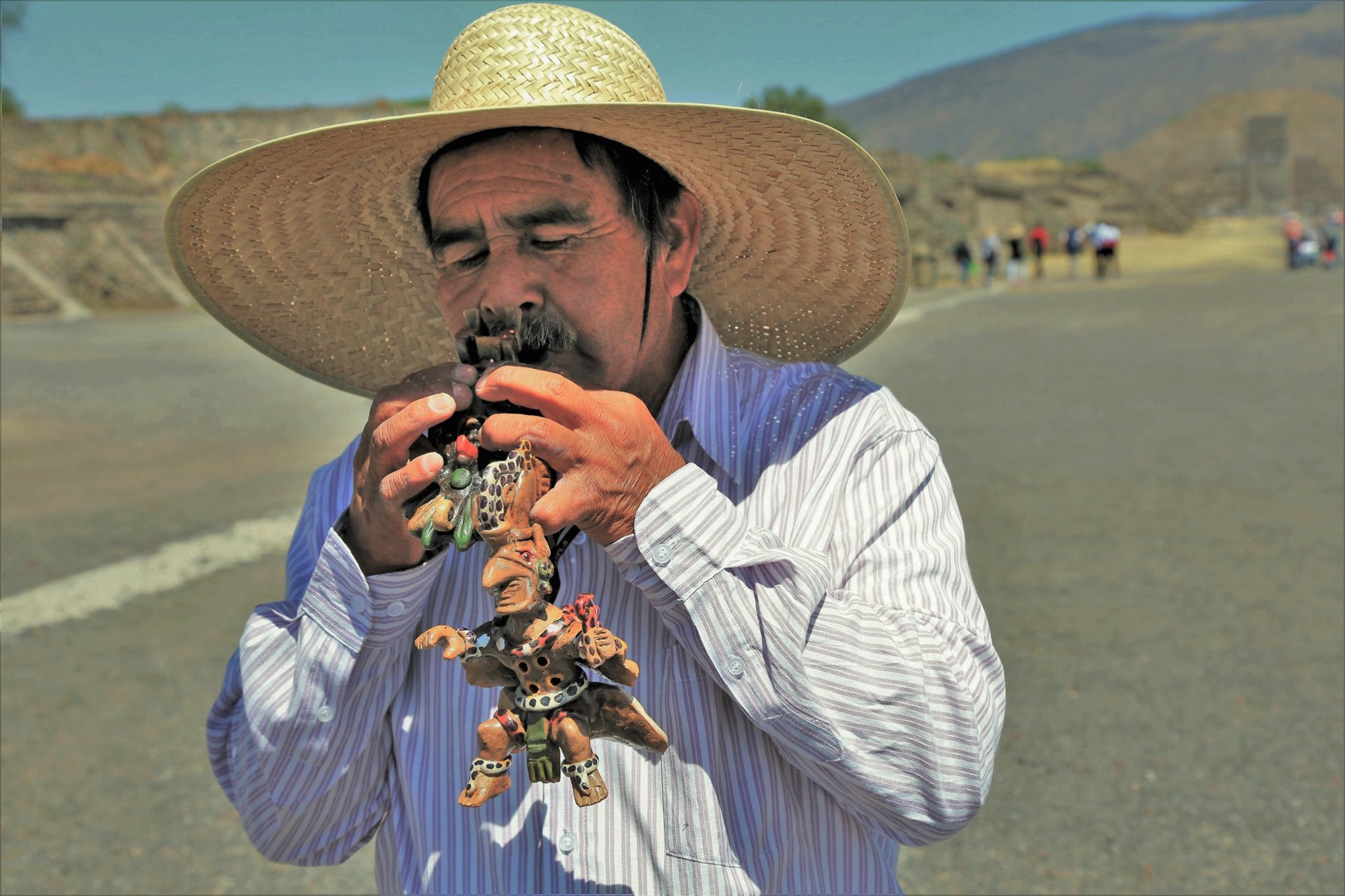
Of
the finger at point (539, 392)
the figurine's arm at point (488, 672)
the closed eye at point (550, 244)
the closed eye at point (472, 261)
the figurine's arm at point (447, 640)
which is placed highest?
the closed eye at point (550, 244)

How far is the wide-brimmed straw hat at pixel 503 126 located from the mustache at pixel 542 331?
0.62 ft

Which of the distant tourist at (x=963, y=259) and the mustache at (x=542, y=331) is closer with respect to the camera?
the mustache at (x=542, y=331)

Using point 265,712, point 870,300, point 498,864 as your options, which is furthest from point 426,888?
point 870,300

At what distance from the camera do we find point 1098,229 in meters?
29.4

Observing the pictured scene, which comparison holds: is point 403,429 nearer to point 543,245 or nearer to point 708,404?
point 543,245

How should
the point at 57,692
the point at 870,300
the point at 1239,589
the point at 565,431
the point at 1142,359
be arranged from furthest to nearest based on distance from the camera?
the point at 1142,359 < the point at 1239,589 < the point at 57,692 < the point at 870,300 < the point at 565,431

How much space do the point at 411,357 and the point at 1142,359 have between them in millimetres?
12695

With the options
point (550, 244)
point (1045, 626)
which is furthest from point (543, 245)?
point (1045, 626)

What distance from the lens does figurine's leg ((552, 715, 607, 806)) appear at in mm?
1221

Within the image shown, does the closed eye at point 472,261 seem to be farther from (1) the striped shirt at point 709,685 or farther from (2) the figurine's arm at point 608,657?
(2) the figurine's arm at point 608,657

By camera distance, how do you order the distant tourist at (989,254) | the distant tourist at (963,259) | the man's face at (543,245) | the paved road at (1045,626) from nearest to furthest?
the man's face at (543,245)
the paved road at (1045,626)
the distant tourist at (989,254)
the distant tourist at (963,259)

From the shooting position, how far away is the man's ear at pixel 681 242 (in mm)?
1771

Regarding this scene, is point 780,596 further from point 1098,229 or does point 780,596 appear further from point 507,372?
point 1098,229

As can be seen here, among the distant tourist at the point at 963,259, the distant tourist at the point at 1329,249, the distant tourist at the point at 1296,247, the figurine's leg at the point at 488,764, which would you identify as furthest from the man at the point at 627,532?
the distant tourist at the point at 963,259
